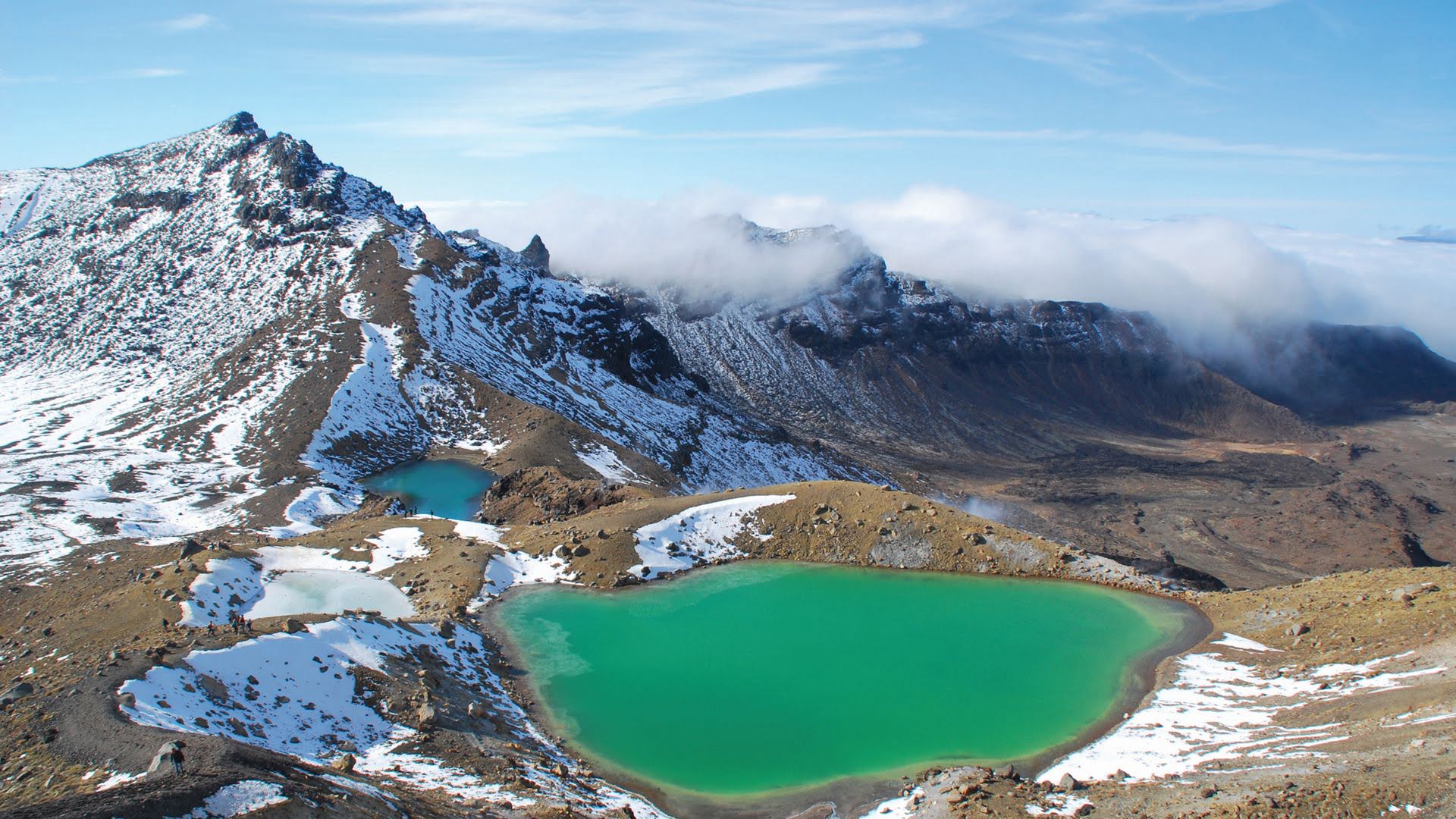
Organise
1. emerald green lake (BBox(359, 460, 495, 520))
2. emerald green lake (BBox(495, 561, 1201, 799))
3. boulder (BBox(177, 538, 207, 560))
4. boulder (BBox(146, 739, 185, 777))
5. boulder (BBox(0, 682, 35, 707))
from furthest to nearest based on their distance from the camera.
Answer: emerald green lake (BBox(359, 460, 495, 520)) → boulder (BBox(177, 538, 207, 560)) → emerald green lake (BBox(495, 561, 1201, 799)) → boulder (BBox(0, 682, 35, 707)) → boulder (BBox(146, 739, 185, 777))

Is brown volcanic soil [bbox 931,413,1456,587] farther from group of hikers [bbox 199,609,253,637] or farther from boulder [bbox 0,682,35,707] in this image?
boulder [bbox 0,682,35,707]

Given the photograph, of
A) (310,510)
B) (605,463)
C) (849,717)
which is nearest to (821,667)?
(849,717)

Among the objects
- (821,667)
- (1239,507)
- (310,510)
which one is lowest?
(1239,507)

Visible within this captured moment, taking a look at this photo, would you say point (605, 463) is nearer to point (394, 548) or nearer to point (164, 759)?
point (394, 548)

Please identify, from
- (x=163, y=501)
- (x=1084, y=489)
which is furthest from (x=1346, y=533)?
(x=163, y=501)

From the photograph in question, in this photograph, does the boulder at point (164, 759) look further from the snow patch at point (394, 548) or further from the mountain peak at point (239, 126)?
the mountain peak at point (239, 126)

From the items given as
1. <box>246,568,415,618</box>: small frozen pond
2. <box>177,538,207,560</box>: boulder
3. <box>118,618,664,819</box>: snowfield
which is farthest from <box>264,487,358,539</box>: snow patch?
<box>118,618,664,819</box>: snowfield

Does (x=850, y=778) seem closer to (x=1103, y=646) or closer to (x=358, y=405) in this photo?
(x=1103, y=646)
